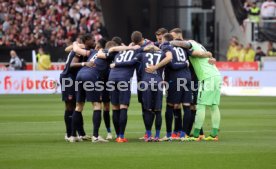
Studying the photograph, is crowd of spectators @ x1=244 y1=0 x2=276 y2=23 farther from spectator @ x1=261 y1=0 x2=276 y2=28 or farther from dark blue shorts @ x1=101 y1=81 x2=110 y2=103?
dark blue shorts @ x1=101 y1=81 x2=110 y2=103

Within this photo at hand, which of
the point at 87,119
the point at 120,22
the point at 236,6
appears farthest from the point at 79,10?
the point at 87,119

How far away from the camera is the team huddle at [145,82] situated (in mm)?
17906

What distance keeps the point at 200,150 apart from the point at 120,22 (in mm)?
33056

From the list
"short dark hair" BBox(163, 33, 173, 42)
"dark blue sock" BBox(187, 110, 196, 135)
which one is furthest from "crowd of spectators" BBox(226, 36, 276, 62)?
"short dark hair" BBox(163, 33, 173, 42)

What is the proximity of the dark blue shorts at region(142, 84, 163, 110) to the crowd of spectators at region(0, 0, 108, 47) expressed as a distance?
87.0ft

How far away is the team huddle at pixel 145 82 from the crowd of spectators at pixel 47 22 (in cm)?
2585

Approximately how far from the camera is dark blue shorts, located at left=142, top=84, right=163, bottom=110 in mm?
17859

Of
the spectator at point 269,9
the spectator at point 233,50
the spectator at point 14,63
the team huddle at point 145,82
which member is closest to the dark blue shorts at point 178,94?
the team huddle at point 145,82

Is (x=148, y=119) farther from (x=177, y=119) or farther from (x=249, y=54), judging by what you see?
(x=249, y=54)

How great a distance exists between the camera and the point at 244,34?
45188 mm

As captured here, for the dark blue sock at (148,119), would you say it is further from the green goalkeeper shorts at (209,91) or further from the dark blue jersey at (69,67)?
the dark blue jersey at (69,67)

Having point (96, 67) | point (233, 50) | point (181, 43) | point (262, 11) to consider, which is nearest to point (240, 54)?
point (233, 50)

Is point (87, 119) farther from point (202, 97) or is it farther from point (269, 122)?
point (202, 97)

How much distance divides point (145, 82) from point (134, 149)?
7.02ft
